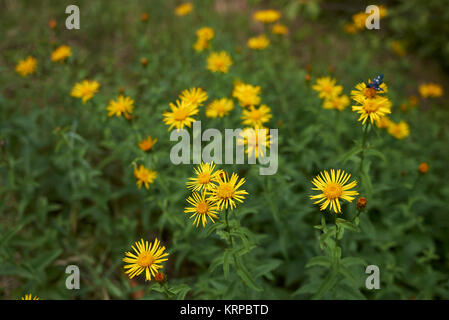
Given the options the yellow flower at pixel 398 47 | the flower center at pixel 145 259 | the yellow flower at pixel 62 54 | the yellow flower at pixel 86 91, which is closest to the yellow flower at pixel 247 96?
the yellow flower at pixel 86 91

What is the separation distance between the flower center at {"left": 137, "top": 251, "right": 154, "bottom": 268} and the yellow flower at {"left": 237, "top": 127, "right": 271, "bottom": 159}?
91cm

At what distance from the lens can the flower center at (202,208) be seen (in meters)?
1.88

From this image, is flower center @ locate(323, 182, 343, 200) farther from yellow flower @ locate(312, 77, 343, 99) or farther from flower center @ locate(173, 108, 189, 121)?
yellow flower @ locate(312, 77, 343, 99)

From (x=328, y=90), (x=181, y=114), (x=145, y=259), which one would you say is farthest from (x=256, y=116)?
(x=145, y=259)

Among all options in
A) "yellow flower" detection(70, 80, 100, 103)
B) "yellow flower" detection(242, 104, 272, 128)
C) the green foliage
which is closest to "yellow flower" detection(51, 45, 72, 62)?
the green foliage

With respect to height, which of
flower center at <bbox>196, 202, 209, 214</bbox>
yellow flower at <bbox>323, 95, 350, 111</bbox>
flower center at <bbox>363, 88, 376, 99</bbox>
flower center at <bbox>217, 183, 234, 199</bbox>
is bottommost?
flower center at <bbox>196, 202, 209, 214</bbox>

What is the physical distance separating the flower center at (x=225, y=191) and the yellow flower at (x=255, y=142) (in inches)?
20.9

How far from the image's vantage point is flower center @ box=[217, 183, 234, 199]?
181 centimetres

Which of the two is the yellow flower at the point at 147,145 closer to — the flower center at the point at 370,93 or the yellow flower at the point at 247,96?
the yellow flower at the point at 247,96

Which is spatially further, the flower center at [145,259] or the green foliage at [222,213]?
the green foliage at [222,213]

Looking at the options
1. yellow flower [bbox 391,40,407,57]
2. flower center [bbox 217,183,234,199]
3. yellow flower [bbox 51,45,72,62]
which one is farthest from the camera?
yellow flower [bbox 391,40,407,57]

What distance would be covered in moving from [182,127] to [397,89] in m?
3.51
